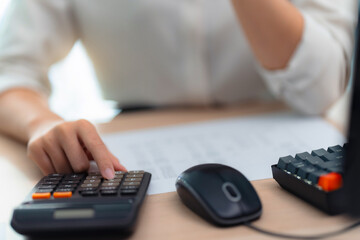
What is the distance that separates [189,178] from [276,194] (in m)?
0.09

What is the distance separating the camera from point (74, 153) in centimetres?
48

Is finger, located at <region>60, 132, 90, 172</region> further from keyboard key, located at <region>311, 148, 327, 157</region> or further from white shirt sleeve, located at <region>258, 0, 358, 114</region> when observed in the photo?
white shirt sleeve, located at <region>258, 0, 358, 114</region>

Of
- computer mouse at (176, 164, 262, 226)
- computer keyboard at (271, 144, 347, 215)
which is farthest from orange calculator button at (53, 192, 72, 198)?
computer keyboard at (271, 144, 347, 215)

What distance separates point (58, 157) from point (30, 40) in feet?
1.34

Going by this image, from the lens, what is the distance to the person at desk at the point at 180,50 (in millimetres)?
677

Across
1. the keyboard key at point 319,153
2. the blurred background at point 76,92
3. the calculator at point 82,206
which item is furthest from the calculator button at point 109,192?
the blurred background at point 76,92

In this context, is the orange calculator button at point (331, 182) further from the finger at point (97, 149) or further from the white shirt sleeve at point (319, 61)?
the white shirt sleeve at point (319, 61)

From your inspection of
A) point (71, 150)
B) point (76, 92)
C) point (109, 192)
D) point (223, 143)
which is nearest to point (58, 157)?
point (71, 150)

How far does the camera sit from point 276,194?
16.4 inches

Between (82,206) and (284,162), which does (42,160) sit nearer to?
(82,206)

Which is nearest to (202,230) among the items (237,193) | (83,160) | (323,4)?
(237,193)

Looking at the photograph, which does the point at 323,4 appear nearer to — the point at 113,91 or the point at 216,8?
the point at 216,8

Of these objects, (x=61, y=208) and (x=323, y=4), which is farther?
(x=323, y=4)

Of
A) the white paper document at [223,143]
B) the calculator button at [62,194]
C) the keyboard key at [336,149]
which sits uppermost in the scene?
the calculator button at [62,194]
